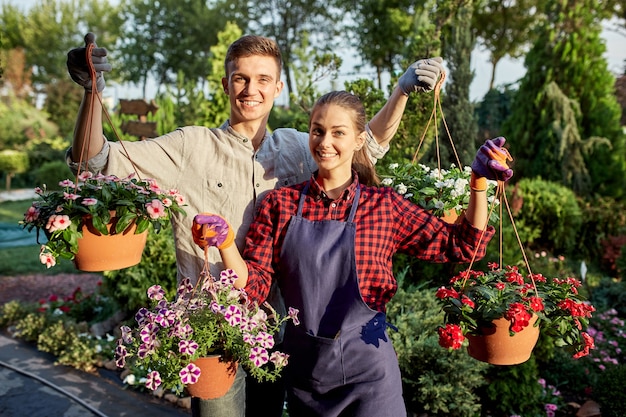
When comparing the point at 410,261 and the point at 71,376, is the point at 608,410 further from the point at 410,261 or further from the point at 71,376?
the point at 71,376

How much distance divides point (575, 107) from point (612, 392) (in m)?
5.99

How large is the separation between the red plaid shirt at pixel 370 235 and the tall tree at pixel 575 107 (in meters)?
7.17

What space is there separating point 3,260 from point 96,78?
7746 millimetres

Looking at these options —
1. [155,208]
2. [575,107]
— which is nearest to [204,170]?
[155,208]

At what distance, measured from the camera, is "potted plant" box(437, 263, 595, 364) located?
1.88m

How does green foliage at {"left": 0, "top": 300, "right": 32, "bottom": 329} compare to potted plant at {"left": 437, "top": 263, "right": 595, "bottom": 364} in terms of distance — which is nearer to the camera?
potted plant at {"left": 437, "top": 263, "right": 595, "bottom": 364}

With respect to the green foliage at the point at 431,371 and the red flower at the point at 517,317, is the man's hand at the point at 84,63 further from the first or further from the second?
the green foliage at the point at 431,371

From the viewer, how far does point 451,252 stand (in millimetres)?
2021

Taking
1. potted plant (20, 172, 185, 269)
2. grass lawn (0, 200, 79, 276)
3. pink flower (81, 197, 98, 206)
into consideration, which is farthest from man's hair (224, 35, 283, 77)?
grass lawn (0, 200, 79, 276)

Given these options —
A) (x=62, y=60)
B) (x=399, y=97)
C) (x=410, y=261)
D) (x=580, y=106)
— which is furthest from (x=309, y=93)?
(x=62, y=60)

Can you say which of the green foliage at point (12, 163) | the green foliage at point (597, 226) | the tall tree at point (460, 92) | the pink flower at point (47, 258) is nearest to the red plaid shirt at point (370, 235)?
the pink flower at point (47, 258)

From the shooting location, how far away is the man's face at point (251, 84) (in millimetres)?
2023

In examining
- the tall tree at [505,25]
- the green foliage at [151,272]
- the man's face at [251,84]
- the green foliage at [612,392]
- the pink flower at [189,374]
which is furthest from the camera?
the tall tree at [505,25]

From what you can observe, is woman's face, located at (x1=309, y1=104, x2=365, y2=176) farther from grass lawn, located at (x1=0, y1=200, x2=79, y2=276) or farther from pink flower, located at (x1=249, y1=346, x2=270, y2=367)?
grass lawn, located at (x1=0, y1=200, x2=79, y2=276)
